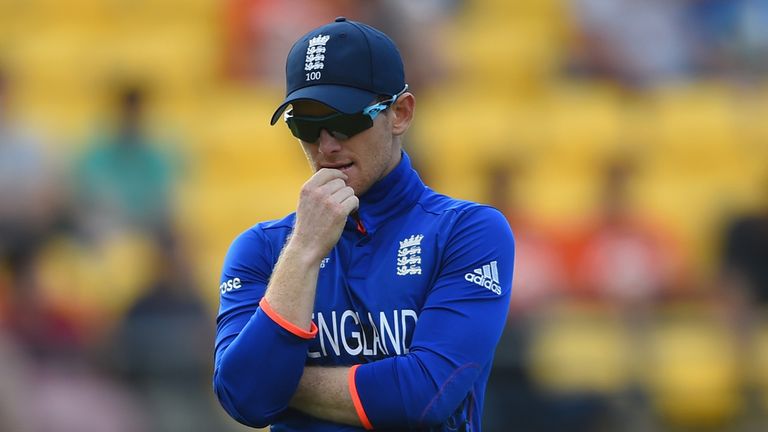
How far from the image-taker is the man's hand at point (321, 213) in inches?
132

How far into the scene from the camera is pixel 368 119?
11.1ft

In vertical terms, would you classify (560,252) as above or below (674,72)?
below

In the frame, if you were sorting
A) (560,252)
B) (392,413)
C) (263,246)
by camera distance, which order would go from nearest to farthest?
(392,413) → (263,246) → (560,252)

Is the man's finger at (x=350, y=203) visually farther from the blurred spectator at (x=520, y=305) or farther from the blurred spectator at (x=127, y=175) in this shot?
the blurred spectator at (x=127, y=175)

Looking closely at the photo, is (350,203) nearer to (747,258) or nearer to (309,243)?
(309,243)

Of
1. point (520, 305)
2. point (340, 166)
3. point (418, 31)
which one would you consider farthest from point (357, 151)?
point (418, 31)

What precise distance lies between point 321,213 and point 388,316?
305 millimetres

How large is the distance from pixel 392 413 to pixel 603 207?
17.3 feet

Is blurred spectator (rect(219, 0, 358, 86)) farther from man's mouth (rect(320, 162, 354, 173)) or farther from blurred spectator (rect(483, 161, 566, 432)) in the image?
man's mouth (rect(320, 162, 354, 173))

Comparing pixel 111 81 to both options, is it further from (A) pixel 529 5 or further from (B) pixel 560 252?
(B) pixel 560 252

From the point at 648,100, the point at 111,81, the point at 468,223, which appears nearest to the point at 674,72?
the point at 648,100

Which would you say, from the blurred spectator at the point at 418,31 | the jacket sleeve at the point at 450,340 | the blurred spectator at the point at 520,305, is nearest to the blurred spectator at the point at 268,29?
the blurred spectator at the point at 418,31

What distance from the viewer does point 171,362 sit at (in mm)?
7840

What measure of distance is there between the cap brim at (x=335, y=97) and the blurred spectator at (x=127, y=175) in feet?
18.9
